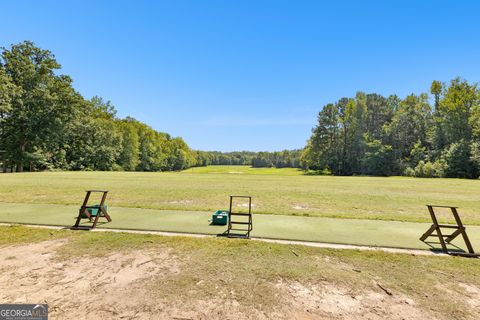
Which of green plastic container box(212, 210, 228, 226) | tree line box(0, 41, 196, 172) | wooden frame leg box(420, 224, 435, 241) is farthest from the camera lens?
tree line box(0, 41, 196, 172)

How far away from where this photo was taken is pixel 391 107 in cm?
5753

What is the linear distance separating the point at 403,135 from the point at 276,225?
183ft

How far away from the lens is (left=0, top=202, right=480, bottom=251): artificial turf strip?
6.38 metres

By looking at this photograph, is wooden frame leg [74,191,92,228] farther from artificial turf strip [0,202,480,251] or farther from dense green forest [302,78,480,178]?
dense green forest [302,78,480,178]

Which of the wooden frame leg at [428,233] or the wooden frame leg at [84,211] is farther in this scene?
the wooden frame leg at [84,211]

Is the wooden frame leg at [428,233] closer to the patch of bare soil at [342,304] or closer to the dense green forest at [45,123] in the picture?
the patch of bare soil at [342,304]

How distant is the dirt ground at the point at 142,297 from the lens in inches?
124

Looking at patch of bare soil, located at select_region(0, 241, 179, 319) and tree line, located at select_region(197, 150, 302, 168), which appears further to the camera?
tree line, located at select_region(197, 150, 302, 168)

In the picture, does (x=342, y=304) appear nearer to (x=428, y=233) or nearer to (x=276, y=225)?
(x=276, y=225)

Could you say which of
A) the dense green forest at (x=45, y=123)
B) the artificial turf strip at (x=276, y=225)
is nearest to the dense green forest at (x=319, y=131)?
the dense green forest at (x=45, y=123)

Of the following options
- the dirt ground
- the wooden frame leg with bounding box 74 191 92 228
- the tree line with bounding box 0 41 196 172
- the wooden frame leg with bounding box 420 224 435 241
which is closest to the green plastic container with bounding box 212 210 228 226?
the dirt ground

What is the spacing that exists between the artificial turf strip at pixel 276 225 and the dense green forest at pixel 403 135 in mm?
40286

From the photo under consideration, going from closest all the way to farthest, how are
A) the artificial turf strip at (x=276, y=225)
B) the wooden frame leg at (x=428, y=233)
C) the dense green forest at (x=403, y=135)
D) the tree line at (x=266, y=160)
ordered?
the wooden frame leg at (x=428, y=233), the artificial turf strip at (x=276, y=225), the dense green forest at (x=403, y=135), the tree line at (x=266, y=160)

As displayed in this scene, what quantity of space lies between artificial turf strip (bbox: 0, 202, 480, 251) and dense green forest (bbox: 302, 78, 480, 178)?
40286 mm
